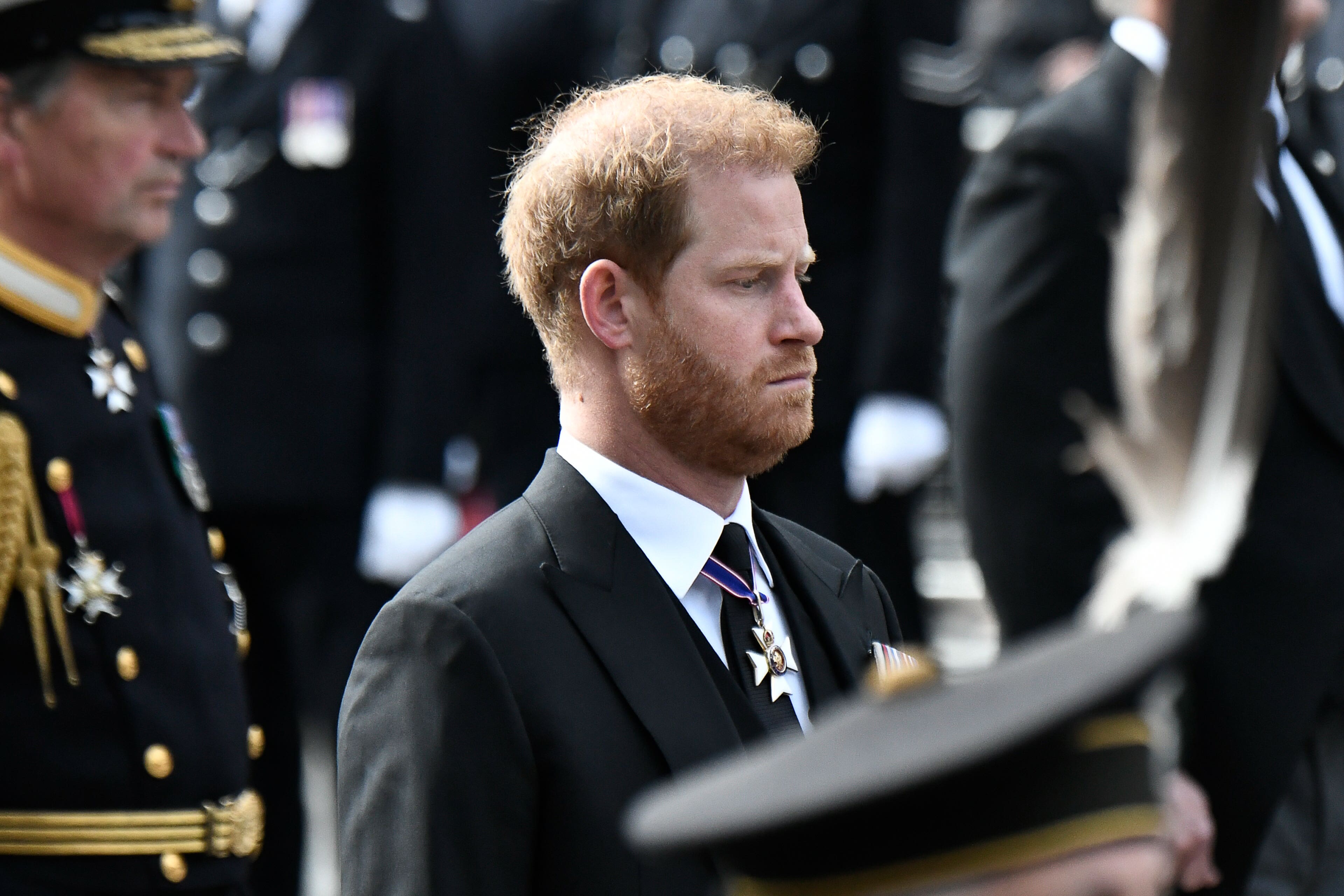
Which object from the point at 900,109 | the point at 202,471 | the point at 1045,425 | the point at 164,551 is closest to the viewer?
the point at 164,551

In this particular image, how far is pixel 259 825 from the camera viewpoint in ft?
11.4

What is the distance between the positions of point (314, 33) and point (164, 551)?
2586mm

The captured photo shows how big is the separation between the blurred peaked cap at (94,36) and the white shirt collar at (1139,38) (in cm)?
155

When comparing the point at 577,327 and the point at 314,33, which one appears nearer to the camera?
the point at 577,327

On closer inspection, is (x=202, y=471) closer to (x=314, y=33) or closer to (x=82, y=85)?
(x=314, y=33)

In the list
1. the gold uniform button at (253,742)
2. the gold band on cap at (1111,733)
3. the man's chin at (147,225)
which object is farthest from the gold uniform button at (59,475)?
the gold band on cap at (1111,733)

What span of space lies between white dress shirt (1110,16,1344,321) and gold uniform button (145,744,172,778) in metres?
1.94

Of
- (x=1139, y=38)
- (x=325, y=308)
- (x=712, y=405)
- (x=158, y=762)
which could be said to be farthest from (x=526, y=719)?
(x=325, y=308)

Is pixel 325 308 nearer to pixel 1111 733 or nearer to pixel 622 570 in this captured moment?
pixel 622 570

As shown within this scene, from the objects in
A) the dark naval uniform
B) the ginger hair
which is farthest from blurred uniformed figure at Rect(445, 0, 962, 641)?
the ginger hair

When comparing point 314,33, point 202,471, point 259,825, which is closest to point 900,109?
point 314,33

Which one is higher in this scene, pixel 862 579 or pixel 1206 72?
pixel 1206 72

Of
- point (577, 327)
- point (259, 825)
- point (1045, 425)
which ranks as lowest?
point (259, 825)

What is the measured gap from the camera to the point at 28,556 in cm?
316
